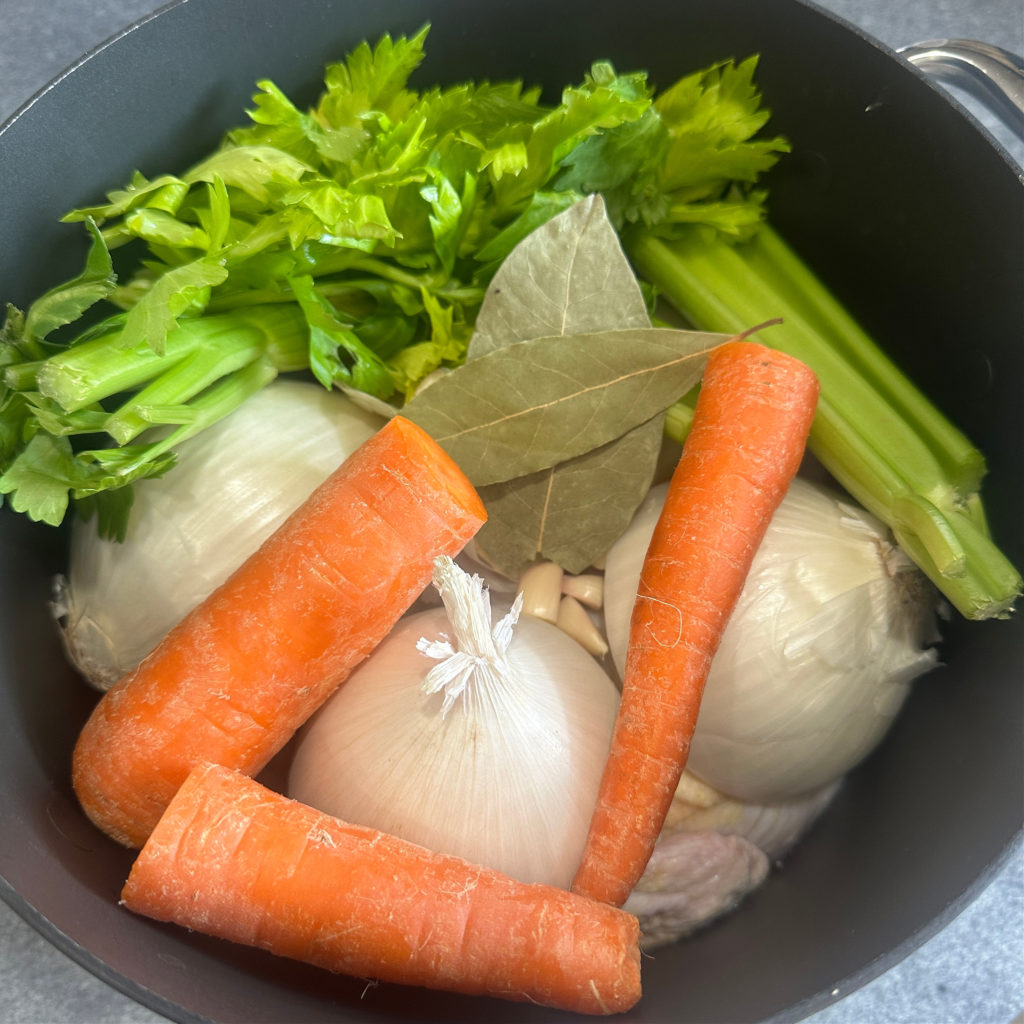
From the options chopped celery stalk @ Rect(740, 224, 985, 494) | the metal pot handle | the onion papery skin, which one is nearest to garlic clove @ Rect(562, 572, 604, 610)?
the onion papery skin

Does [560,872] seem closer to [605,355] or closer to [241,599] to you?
[241,599]

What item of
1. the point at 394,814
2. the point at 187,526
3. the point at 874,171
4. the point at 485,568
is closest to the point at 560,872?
the point at 394,814

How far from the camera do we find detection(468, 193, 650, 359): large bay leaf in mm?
892

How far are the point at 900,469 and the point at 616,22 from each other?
567 millimetres

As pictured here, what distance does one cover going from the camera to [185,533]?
0.88 metres

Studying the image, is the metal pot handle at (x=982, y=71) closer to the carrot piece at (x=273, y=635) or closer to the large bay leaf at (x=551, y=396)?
the large bay leaf at (x=551, y=396)

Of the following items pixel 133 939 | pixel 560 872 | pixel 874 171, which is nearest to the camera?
pixel 133 939

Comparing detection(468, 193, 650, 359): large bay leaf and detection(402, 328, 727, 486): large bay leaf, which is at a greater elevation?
detection(468, 193, 650, 359): large bay leaf

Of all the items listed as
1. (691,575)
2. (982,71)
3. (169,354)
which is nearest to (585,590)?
(691,575)

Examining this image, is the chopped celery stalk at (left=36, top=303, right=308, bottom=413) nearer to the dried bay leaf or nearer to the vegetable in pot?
the vegetable in pot

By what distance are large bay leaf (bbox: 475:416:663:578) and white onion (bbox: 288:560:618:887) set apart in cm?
14

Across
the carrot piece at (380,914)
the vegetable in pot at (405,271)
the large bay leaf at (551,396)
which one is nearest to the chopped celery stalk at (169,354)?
the vegetable in pot at (405,271)

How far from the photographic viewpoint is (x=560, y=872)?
2.73 ft

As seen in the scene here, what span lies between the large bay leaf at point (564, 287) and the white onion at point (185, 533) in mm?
224
